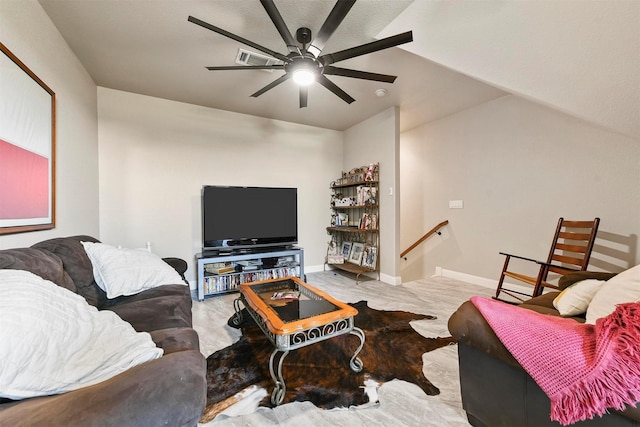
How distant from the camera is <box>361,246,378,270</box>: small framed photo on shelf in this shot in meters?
3.58

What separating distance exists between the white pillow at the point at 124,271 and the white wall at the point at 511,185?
3573 mm

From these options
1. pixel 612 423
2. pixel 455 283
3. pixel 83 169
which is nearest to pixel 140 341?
pixel 612 423

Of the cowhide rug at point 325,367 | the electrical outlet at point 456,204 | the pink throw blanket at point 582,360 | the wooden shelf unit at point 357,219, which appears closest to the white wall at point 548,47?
the pink throw blanket at point 582,360

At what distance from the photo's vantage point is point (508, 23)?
169 cm

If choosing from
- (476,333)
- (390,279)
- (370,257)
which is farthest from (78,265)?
(390,279)

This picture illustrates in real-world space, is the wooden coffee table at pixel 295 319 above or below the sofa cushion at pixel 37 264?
below

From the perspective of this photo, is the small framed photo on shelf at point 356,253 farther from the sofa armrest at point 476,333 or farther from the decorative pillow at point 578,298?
the sofa armrest at point 476,333

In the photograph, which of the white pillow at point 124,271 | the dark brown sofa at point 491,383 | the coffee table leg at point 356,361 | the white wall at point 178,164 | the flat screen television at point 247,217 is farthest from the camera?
the flat screen television at point 247,217

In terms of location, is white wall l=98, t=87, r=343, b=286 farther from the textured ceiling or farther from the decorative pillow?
Answer: the decorative pillow

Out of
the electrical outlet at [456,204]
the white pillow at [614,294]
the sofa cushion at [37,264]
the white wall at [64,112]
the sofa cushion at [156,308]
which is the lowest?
the sofa cushion at [156,308]

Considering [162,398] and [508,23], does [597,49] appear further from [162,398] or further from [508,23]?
[162,398]

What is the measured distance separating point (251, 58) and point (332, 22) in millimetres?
1135

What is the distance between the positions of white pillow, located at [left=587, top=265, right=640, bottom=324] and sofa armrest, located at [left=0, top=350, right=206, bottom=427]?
1684 mm

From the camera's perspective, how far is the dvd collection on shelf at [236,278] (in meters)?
2.98
